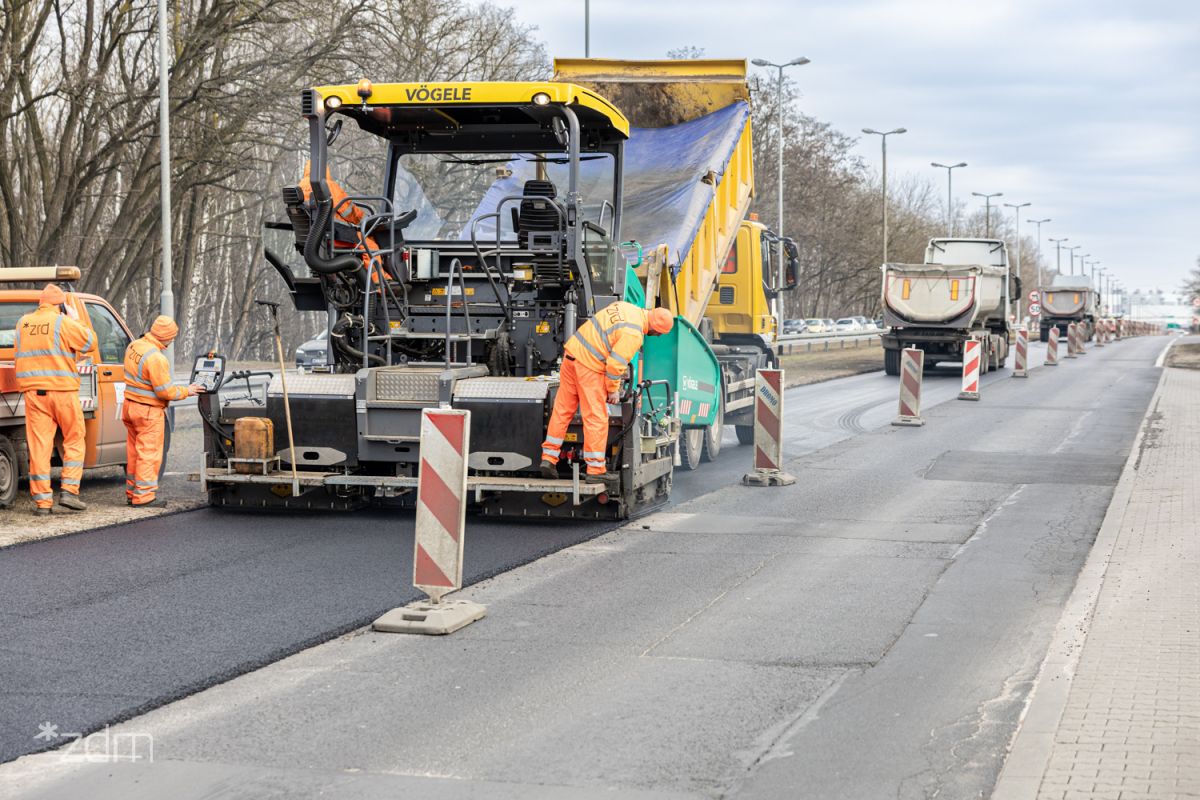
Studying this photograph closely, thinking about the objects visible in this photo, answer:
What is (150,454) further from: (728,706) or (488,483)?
(728,706)

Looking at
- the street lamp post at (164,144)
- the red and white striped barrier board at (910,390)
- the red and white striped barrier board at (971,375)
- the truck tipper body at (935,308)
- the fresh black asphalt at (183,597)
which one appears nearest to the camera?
the fresh black asphalt at (183,597)

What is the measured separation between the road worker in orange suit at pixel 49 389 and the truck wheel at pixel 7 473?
32 centimetres

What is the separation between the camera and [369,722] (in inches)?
209

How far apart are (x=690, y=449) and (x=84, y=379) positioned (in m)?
5.80

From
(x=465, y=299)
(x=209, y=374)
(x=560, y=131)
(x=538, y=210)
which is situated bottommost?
(x=209, y=374)

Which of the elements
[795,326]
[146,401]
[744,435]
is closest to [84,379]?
[146,401]

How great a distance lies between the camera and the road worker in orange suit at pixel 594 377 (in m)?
9.67

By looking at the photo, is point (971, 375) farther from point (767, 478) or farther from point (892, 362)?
point (767, 478)

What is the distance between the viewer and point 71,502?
1052 centimetres

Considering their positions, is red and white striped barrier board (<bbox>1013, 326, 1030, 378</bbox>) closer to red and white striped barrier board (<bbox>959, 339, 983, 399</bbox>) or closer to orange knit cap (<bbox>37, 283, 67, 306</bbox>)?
red and white striped barrier board (<bbox>959, 339, 983, 399</bbox>)

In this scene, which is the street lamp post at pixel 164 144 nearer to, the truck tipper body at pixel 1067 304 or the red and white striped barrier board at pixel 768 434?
the red and white striped barrier board at pixel 768 434

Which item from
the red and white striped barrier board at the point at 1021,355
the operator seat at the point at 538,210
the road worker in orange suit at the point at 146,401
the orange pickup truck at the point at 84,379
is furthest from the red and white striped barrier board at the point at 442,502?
the red and white striped barrier board at the point at 1021,355

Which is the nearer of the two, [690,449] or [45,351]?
[45,351]

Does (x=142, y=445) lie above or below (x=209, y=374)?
below
